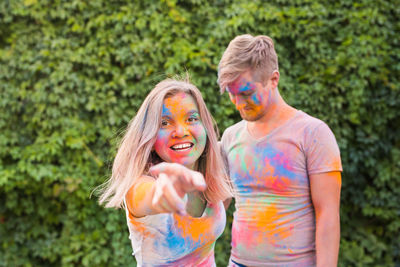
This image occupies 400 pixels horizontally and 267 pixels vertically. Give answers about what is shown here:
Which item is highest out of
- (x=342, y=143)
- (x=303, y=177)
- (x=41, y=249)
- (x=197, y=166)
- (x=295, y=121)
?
(x=295, y=121)

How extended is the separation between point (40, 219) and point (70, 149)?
806 millimetres

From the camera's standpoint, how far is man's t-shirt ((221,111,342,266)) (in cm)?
200

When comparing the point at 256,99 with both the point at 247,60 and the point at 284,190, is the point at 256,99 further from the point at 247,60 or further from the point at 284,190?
the point at 284,190

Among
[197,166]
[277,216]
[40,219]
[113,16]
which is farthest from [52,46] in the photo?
[277,216]

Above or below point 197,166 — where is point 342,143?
below

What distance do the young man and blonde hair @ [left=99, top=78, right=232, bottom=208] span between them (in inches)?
10.6

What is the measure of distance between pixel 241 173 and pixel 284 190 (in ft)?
0.79

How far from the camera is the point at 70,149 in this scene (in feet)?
12.7

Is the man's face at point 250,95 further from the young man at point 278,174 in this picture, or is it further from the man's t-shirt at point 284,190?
the man's t-shirt at point 284,190

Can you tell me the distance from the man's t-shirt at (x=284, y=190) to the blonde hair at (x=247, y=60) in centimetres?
29

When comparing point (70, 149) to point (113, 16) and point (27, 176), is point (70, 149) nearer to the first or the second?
point (27, 176)

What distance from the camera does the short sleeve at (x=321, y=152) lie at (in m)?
1.96

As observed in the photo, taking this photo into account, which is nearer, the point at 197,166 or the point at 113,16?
the point at 197,166

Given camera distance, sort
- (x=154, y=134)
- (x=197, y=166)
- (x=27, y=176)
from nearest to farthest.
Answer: (x=154, y=134) < (x=197, y=166) < (x=27, y=176)
